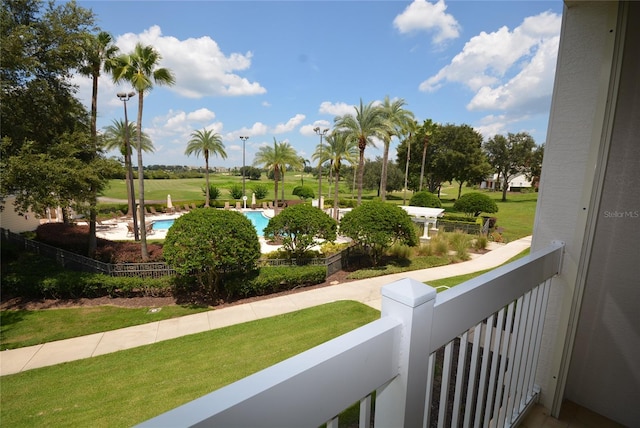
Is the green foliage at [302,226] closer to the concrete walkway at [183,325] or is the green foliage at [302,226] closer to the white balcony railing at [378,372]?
the concrete walkway at [183,325]

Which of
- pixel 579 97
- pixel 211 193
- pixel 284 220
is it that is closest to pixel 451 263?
pixel 284 220

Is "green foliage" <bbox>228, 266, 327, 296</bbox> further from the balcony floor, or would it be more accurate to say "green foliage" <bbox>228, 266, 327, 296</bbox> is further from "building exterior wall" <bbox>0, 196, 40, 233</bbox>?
"building exterior wall" <bbox>0, 196, 40, 233</bbox>

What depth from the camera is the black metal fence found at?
10.6 m

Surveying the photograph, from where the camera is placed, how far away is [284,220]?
12.2m

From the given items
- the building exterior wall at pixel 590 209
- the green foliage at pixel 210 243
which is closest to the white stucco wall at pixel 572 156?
the building exterior wall at pixel 590 209

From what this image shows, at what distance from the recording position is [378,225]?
11906 mm

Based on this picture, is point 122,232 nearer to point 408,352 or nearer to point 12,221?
point 12,221

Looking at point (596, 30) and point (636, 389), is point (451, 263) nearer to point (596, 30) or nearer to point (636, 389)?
point (636, 389)

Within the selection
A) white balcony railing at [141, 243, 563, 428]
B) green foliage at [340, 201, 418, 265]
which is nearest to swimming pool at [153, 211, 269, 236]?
green foliage at [340, 201, 418, 265]

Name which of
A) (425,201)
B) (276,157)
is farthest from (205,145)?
(425,201)

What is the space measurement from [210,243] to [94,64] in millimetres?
9924

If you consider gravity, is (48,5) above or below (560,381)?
above

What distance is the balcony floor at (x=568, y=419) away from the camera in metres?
2.44

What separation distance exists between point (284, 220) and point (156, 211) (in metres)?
20.9
